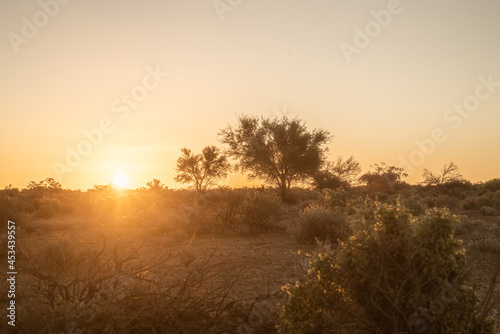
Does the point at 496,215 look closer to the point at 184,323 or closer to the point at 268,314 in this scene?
the point at 268,314

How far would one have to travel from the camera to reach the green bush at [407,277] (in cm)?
310

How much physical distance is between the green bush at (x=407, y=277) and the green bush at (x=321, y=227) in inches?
Result: 275

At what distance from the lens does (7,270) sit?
831 centimetres

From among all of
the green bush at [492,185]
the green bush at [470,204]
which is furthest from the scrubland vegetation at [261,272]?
the green bush at [492,185]

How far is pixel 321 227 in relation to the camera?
1056 cm

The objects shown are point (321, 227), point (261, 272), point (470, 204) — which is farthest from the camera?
point (470, 204)

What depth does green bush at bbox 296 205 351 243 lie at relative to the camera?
1045 cm

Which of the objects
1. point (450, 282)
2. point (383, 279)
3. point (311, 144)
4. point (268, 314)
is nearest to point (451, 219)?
point (450, 282)

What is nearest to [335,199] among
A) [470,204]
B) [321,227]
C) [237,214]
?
[237,214]

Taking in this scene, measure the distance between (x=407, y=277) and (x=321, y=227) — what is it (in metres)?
7.51

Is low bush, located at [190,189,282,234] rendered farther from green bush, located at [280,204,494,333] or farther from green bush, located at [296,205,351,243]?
green bush, located at [280,204,494,333]

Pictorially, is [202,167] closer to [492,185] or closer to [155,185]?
[155,185]

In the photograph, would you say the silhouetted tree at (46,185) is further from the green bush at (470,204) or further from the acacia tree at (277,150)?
the green bush at (470,204)

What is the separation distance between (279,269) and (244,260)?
1025 millimetres
